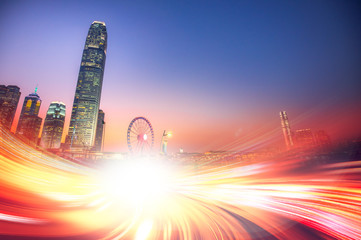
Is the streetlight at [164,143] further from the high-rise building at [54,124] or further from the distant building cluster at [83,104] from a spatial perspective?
the high-rise building at [54,124]

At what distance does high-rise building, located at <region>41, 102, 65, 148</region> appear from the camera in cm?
18425

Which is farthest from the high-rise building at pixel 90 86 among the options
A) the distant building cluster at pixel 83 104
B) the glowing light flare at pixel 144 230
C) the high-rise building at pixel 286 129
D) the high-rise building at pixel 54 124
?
the glowing light flare at pixel 144 230

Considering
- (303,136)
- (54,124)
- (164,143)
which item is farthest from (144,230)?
(54,124)

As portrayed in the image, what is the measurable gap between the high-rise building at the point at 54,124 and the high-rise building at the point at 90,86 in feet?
88.0

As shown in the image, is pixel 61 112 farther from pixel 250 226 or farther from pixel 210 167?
pixel 250 226

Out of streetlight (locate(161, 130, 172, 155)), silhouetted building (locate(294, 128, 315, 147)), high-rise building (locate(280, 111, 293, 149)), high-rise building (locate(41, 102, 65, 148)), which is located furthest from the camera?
high-rise building (locate(41, 102, 65, 148))

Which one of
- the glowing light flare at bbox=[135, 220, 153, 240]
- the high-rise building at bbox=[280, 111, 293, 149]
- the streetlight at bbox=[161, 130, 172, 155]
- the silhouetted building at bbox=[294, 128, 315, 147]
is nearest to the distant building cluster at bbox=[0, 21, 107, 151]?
the streetlight at bbox=[161, 130, 172, 155]

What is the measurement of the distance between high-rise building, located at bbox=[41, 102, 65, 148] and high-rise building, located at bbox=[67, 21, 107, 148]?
26.8 meters

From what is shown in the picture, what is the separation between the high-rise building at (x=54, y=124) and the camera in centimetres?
18425

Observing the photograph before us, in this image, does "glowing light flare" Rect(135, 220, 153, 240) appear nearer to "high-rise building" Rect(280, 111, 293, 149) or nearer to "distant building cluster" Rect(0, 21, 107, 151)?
"high-rise building" Rect(280, 111, 293, 149)

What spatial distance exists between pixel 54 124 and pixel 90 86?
68471 millimetres

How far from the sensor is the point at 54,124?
187875 millimetres

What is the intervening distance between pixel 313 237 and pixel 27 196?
29.3ft

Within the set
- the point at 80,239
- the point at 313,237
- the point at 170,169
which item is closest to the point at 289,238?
the point at 313,237
